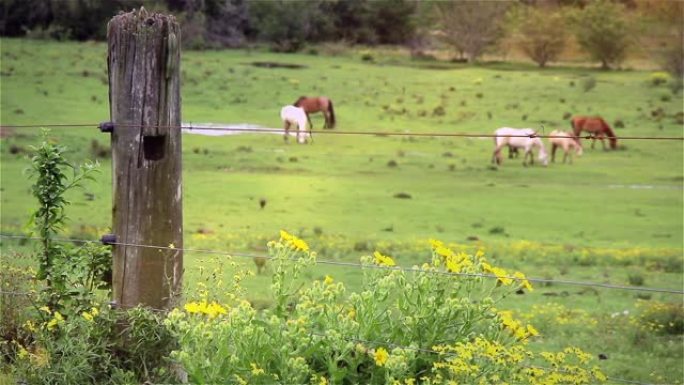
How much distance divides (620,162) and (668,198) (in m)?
5.72

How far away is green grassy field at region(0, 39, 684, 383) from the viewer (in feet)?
56.5

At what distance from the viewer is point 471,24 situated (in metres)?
66.4

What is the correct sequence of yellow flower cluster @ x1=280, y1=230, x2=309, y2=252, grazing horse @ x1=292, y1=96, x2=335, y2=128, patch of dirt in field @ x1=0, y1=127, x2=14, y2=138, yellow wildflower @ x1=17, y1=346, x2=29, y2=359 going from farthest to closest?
grazing horse @ x1=292, y1=96, x2=335, y2=128, patch of dirt in field @ x1=0, y1=127, x2=14, y2=138, yellow wildflower @ x1=17, y1=346, x2=29, y2=359, yellow flower cluster @ x1=280, y1=230, x2=309, y2=252

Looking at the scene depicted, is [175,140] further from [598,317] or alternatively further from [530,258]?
[530,258]

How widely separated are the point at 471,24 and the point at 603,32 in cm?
774

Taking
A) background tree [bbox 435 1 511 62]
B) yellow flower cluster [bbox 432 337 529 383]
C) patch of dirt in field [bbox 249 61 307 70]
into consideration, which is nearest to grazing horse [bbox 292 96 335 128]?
patch of dirt in field [bbox 249 61 307 70]

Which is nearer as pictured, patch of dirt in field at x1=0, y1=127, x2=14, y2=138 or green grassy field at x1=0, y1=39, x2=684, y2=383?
green grassy field at x1=0, y1=39, x2=684, y2=383

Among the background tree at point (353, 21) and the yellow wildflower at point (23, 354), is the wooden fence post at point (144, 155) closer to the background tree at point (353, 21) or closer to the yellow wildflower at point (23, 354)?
the yellow wildflower at point (23, 354)

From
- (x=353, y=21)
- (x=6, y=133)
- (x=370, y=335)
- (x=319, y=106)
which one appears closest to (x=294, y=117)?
(x=319, y=106)

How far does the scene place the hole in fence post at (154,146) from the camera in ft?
18.1

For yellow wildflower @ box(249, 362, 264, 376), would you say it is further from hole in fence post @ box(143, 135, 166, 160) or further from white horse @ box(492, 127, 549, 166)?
white horse @ box(492, 127, 549, 166)

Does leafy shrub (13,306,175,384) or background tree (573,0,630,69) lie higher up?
background tree (573,0,630,69)

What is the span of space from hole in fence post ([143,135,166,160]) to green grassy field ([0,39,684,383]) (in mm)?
588

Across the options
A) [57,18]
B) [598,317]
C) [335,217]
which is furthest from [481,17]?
[598,317]
